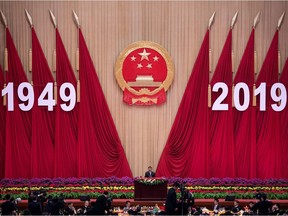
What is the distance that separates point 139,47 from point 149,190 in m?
5.19

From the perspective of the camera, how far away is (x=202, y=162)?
63.1 ft

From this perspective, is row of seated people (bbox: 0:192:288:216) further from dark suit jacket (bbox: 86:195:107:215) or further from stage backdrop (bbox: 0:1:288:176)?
stage backdrop (bbox: 0:1:288:176)

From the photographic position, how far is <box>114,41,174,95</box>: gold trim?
1934 cm

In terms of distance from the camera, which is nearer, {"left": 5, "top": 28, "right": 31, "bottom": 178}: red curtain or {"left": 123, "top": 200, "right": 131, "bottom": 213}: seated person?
{"left": 123, "top": 200, "right": 131, "bottom": 213}: seated person

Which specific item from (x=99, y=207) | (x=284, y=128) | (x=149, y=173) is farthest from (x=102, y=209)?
(x=284, y=128)

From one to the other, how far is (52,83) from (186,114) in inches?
177

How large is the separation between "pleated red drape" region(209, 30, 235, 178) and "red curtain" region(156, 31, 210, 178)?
27 cm

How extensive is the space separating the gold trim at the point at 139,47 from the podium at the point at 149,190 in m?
3.87

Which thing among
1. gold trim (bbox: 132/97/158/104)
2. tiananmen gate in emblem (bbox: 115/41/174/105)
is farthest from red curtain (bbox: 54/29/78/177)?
gold trim (bbox: 132/97/158/104)

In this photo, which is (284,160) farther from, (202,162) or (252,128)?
(202,162)

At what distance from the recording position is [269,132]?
63.3ft

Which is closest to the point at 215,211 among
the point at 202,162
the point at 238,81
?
the point at 202,162

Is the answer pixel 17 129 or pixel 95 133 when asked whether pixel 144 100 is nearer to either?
pixel 95 133

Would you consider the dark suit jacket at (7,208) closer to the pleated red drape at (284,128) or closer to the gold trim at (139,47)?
the gold trim at (139,47)
